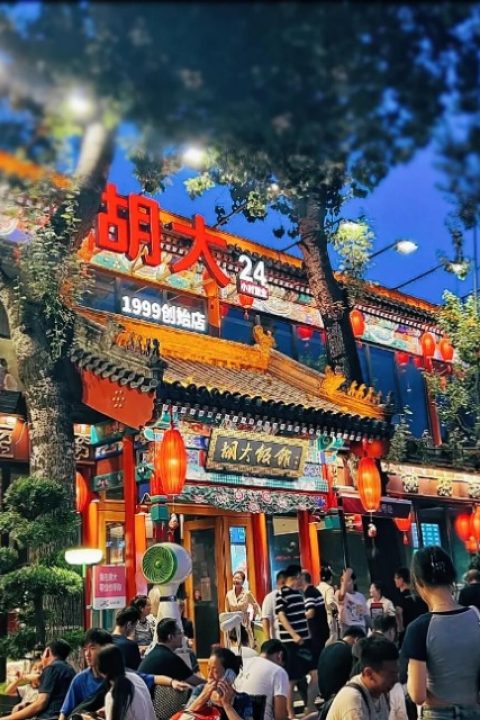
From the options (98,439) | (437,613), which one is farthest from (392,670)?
(98,439)

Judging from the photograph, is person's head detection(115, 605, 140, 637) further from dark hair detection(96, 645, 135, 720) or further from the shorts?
dark hair detection(96, 645, 135, 720)

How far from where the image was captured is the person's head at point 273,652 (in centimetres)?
553

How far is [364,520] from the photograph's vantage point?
47.5 ft

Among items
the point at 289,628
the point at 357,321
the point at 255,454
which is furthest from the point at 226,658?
the point at 357,321

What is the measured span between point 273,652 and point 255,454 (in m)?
6.19

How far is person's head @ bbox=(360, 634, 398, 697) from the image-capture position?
3.18m

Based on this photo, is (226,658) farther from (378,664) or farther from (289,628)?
(289,628)

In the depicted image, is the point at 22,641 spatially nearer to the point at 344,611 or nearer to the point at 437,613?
the point at 344,611

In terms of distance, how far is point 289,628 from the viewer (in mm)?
7703

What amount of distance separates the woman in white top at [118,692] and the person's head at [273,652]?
1.69 m

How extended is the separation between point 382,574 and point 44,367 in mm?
7780

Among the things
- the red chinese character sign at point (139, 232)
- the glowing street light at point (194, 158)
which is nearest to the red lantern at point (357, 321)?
the red chinese character sign at point (139, 232)

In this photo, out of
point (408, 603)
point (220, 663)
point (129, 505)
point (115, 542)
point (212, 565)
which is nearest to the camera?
point (220, 663)

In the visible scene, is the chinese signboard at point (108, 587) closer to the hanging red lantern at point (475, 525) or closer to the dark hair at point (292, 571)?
the dark hair at point (292, 571)
